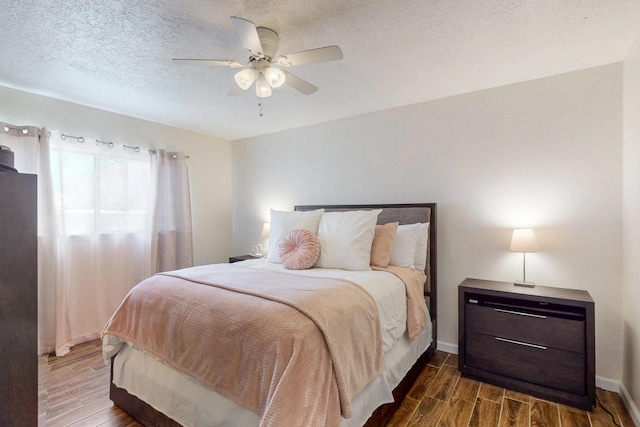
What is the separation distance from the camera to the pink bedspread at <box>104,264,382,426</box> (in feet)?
3.99

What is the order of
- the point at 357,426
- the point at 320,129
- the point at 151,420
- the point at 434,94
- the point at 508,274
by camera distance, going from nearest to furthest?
the point at 357,426
the point at 151,420
the point at 508,274
the point at 434,94
the point at 320,129

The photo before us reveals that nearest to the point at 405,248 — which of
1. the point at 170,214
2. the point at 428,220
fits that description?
the point at 428,220

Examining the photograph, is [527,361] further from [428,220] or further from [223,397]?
[223,397]

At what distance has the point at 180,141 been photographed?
13.3 feet

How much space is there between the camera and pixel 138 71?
94.1 inches

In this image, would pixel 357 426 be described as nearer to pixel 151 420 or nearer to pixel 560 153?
pixel 151 420

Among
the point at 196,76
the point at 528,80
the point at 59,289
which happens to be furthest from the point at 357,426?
the point at 59,289

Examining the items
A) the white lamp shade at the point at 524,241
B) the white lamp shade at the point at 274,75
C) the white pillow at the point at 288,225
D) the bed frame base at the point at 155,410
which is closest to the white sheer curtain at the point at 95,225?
the bed frame base at the point at 155,410

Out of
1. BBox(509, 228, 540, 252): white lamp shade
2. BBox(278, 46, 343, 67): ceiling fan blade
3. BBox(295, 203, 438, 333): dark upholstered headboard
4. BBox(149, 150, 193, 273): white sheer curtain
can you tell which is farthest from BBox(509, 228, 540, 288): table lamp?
BBox(149, 150, 193, 273): white sheer curtain

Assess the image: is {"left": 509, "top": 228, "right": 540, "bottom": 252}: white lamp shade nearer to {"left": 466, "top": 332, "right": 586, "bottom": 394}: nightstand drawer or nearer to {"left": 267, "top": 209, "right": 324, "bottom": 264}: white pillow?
{"left": 466, "top": 332, "right": 586, "bottom": 394}: nightstand drawer

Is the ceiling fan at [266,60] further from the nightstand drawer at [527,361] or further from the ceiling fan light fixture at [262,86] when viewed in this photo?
the nightstand drawer at [527,361]

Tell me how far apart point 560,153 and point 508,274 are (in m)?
1.05

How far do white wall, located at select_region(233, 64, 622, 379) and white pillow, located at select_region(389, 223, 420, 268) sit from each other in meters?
0.42

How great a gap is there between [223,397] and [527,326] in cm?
206
